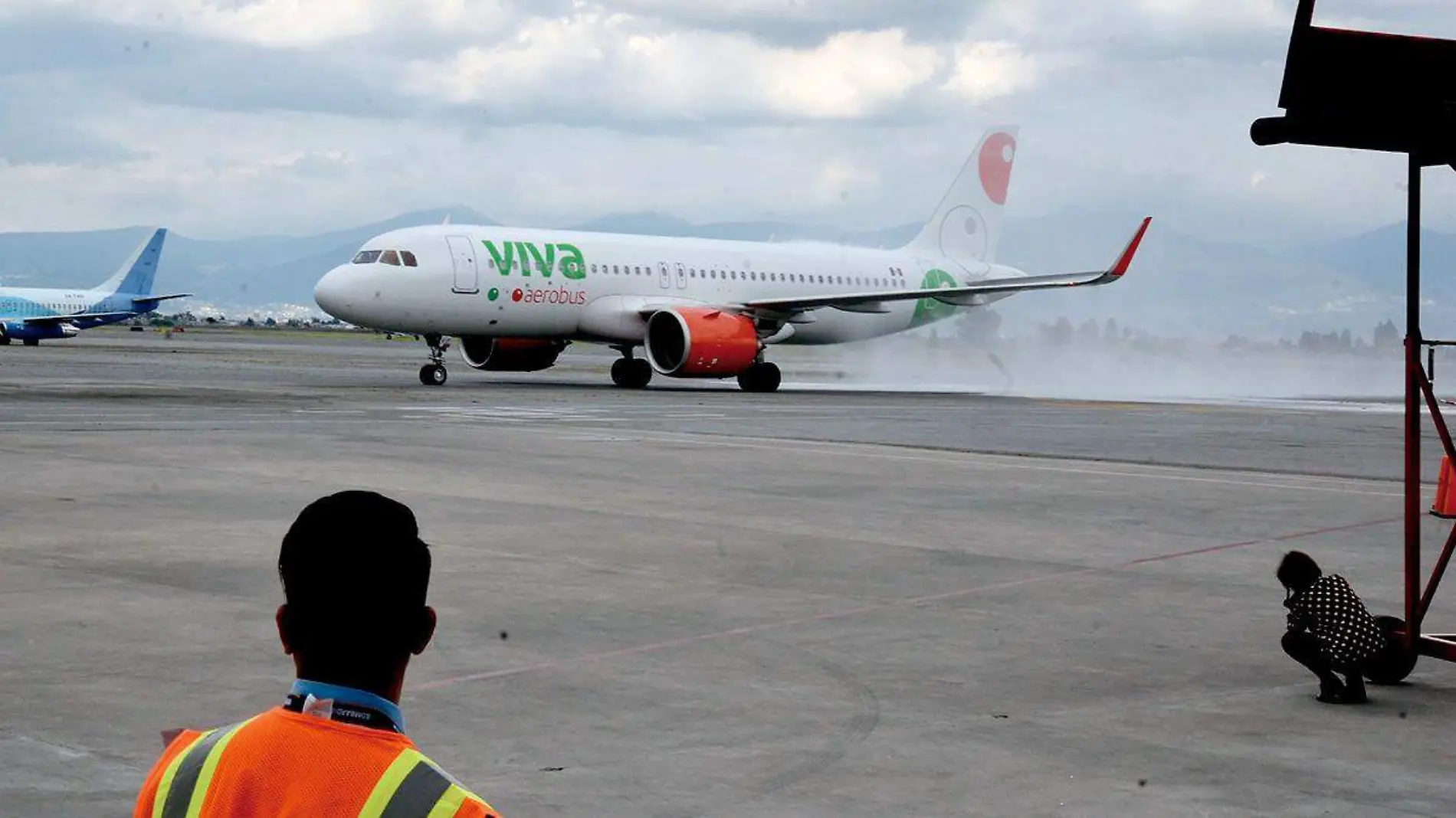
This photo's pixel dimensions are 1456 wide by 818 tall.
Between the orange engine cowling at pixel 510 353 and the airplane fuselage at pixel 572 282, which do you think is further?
the orange engine cowling at pixel 510 353

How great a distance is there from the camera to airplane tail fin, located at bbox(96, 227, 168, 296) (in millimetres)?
89875

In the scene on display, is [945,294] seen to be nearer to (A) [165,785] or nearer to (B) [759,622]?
(B) [759,622]

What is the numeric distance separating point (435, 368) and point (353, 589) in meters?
34.4

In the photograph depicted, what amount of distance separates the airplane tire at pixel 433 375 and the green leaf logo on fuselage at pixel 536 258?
2569 millimetres

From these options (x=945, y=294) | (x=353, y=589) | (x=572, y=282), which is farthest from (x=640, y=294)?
(x=353, y=589)

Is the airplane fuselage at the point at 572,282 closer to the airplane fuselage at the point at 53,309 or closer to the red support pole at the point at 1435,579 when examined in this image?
the red support pole at the point at 1435,579

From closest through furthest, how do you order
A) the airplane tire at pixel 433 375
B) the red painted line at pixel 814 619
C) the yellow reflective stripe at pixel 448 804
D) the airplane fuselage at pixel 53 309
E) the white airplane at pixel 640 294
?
the yellow reflective stripe at pixel 448 804 < the red painted line at pixel 814 619 < the white airplane at pixel 640 294 < the airplane tire at pixel 433 375 < the airplane fuselage at pixel 53 309

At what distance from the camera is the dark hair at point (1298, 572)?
739 cm

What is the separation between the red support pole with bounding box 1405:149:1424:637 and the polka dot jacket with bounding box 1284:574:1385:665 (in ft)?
0.98

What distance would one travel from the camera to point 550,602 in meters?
9.11

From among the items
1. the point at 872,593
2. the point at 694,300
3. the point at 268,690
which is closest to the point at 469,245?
the point at 694,300

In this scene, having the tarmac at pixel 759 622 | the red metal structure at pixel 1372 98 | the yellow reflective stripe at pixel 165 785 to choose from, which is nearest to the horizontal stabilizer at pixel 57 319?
the tarmac at pixel 759 622

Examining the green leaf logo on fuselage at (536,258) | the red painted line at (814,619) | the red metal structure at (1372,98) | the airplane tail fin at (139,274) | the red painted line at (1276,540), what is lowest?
the red painted line at (1276,540)

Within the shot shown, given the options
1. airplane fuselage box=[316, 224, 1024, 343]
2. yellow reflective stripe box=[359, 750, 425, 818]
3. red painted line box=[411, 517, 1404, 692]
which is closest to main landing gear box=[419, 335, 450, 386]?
airplane fuselage box=[316, 224, 1024, 343]
